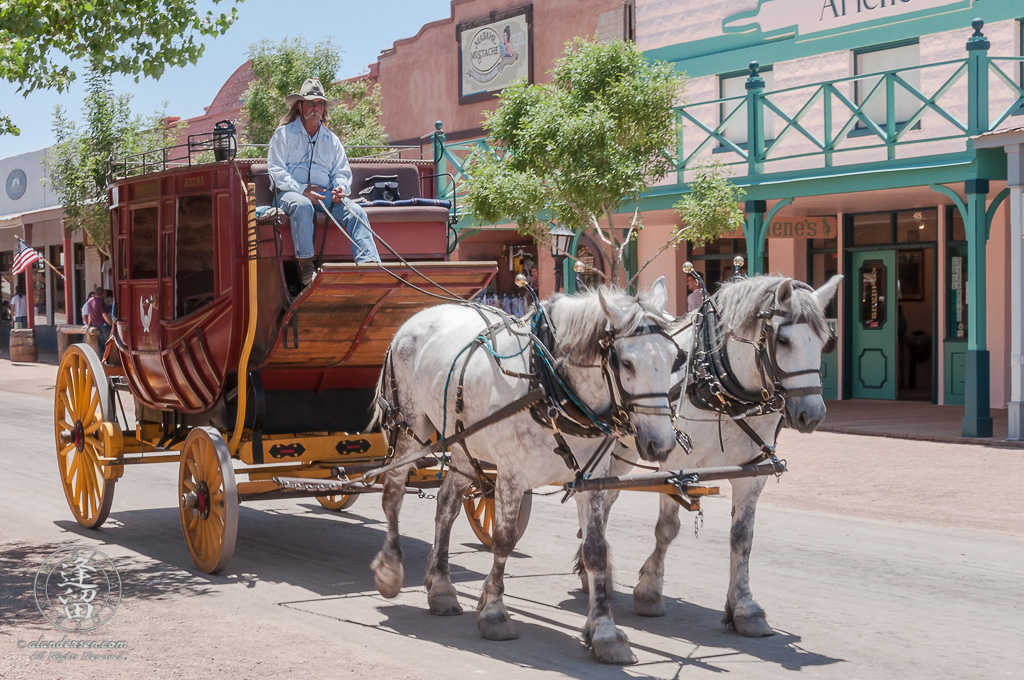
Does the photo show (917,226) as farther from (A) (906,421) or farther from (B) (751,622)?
(B) (751,622)

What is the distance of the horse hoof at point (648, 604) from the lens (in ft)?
21.9

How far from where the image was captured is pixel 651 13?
72.1 ft

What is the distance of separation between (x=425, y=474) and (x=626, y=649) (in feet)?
9.33

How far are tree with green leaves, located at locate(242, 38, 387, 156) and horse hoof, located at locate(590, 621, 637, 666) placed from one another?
19705mm

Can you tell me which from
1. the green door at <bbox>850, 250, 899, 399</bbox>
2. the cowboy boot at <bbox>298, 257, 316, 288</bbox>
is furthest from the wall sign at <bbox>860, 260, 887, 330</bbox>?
the cowboy boot at <bbox>298, 257, 316, 288</bbox>

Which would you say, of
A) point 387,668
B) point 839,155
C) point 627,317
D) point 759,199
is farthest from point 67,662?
point 839,155

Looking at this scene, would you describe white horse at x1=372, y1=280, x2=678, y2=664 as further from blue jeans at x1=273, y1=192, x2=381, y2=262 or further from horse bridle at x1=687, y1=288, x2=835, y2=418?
blue jeans at x1=273, y1=192, x2=381, y2=262

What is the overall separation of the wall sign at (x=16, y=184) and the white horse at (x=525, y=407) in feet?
111

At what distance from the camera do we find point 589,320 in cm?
574

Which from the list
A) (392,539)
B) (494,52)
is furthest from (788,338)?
(494,52)

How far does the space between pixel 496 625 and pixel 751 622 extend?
4.38ft

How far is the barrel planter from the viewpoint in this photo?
102ft

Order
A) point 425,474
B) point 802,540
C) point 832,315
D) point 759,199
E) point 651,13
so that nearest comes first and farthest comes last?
point 425,474 < point 802,540 < point 759,199 < point 832,315 < point 651,13

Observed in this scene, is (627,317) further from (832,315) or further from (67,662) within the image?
(832,315)
